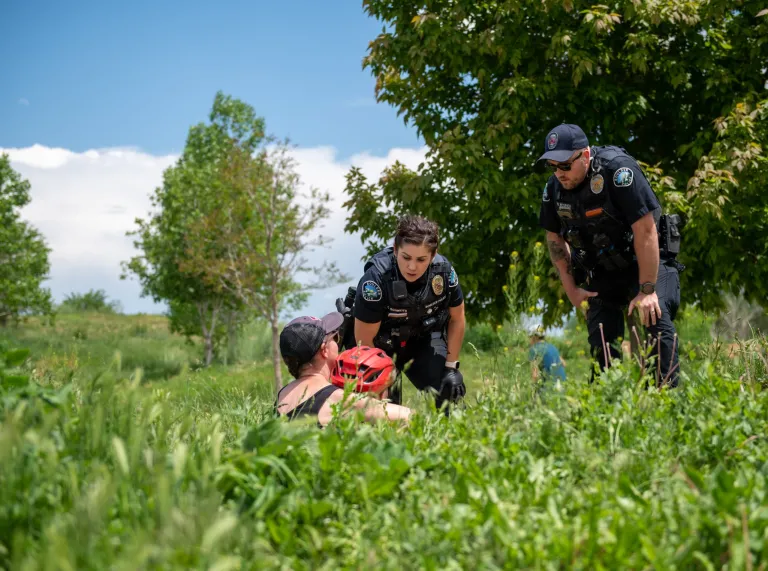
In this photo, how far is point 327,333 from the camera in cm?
428

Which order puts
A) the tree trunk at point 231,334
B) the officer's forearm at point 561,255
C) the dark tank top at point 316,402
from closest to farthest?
the dark tank top at point 316,402
the officer's forearm at point 561,255
the tree trunk at point 231,334

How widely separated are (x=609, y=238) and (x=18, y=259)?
85.7 feet

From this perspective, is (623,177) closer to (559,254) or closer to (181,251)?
(559,254)

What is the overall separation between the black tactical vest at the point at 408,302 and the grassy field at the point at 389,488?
2246 millimetres

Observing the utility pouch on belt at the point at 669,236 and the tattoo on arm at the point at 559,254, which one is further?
the tattoo on arm at the point at 559,254

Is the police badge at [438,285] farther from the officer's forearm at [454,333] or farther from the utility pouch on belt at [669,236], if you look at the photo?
the utility pouch on belt at [669,236]

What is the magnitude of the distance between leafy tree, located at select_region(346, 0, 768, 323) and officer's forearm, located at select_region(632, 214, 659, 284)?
17.4 ft

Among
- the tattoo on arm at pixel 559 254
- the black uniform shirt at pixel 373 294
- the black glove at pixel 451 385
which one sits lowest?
the black glove at pixel 451 385

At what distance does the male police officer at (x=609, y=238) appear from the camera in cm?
457

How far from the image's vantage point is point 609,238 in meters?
4.87

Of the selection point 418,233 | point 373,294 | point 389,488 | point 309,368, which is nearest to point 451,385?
point 373,294

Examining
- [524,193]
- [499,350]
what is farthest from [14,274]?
[499,350]

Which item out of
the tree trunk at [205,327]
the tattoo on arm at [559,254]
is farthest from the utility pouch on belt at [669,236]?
the tree trunk at [205,327]

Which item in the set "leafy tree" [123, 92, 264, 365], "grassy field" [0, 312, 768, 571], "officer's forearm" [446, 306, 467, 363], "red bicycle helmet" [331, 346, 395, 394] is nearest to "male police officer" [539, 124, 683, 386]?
"officer's forearm" [446, 306, 467, 363]
